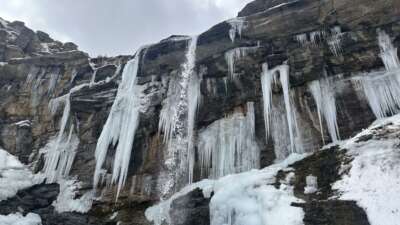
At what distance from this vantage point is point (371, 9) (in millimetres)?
18328

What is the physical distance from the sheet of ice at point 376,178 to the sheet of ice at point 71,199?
12478 millimetres

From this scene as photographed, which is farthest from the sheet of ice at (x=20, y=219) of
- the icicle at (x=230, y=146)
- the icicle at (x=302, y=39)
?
the icicle at (x=302, y=39)

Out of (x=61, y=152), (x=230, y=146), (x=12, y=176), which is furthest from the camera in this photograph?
(x=61, y=152)

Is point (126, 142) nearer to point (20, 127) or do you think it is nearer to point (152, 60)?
point (152, 60)

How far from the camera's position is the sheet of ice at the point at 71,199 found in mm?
19844

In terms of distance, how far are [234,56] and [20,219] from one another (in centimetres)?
1345

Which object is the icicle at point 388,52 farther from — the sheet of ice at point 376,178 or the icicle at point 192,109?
the icicle at point 192,109

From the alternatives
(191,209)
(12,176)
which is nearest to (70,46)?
(12,176)

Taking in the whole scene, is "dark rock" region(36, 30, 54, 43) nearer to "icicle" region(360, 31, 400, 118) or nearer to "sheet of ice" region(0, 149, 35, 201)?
"sheet of ice" region(0, 149, 35, 201)

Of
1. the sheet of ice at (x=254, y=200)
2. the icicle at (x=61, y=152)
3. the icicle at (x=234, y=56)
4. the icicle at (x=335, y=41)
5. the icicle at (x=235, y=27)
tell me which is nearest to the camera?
the sheet of ice at (x=254, y=200)

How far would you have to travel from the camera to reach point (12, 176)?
21.7 metres

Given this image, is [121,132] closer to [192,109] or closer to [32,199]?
[192,109]

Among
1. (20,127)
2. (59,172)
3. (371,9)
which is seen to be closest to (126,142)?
(59,172)

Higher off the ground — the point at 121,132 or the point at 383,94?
the point at 121,132
